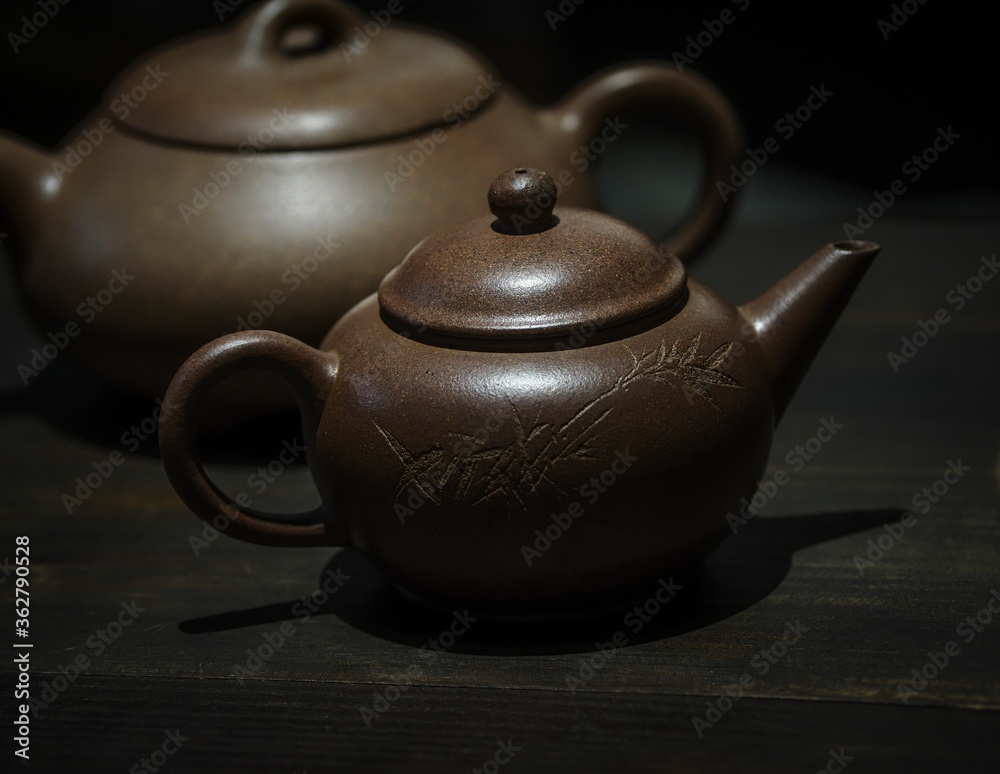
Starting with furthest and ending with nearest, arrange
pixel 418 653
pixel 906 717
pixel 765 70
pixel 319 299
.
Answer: pixel 765 70
pixel 319 299
pixel 418 653
pixel 906 717

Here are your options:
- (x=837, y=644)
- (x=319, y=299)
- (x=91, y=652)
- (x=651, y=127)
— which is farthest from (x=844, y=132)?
(x=91, y=652)

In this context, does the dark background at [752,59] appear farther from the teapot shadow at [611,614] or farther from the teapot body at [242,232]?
the teapot shadow at [611,614]

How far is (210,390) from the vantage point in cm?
98

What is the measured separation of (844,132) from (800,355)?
5.71ft

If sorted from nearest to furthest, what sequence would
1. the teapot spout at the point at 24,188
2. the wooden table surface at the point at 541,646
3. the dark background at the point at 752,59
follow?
the wooden table surface at the point at 541,646 → the teapot spout at the point at 24,188 → the dark background at the point at 752,59

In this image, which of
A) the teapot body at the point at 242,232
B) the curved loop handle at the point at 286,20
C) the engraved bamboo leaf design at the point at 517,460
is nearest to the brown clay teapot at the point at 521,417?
the engraved bamboo leaf design at the point at 517,460

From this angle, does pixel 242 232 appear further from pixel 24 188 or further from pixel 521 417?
pixel 521 417

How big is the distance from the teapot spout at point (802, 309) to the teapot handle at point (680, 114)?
19.0 inches

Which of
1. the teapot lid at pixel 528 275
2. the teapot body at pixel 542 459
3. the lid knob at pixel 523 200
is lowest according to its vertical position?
the teapot body at pixel 542 459

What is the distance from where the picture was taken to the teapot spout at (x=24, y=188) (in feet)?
4.81

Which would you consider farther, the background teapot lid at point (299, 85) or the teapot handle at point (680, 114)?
the teapot handle at point (680, 114)

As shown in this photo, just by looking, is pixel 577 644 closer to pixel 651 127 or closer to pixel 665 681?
pixel 665 681

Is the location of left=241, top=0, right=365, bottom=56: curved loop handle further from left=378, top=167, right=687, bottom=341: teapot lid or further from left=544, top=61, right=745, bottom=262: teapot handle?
left=378, top=167, right=687, bottom=341: teapot lid

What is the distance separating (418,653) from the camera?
1.02m
